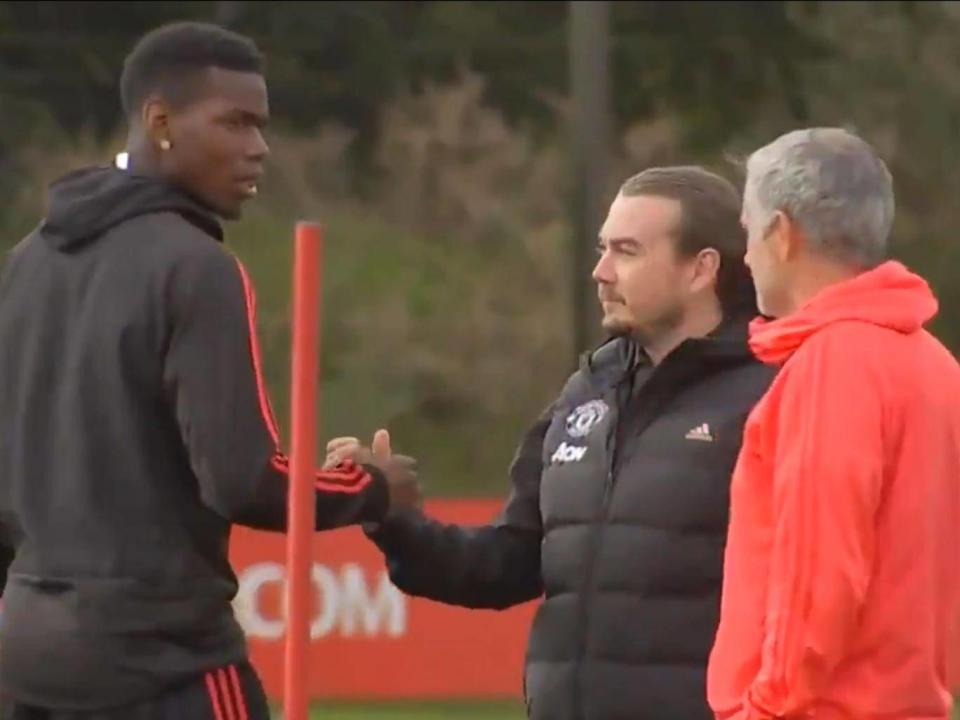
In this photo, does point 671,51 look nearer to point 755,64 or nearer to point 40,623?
point 755,64

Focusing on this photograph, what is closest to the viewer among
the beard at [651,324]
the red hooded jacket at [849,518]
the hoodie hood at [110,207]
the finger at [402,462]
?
the red hooded jacket at [849,518]

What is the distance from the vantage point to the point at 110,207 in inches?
168

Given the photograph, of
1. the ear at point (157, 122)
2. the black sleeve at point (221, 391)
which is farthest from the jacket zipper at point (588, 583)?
the ear at point (157, 122)

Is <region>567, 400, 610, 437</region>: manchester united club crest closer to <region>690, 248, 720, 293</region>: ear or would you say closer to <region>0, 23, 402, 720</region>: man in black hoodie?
<region>690, 248, 720, 293</region>: ear

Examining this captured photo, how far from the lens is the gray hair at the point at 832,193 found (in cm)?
374

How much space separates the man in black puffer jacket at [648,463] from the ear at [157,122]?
2.09 feet

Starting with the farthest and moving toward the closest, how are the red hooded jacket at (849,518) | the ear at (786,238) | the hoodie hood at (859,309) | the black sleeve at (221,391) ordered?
the black sleeve at (221,391), the ear at (786,238), the hoodie hood at (859,309), the red hooded jacket at (849,518)

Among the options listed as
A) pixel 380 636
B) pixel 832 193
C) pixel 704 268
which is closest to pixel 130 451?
pixel 704 268

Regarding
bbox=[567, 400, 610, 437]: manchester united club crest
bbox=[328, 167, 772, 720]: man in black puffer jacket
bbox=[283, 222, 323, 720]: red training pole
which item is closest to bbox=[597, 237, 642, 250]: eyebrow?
bbox=[328, 167, 772, 720]: man in black puffer jacket

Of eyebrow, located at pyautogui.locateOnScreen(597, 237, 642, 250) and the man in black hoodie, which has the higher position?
eyebrow, located at pyautogui.locateOnScreen(597, 237, 642, 250)

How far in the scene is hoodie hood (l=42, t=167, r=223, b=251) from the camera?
4262 millimetres

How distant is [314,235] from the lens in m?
3.74

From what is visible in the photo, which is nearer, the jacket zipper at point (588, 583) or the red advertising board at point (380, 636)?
the jacket zipper at point (588, 583)

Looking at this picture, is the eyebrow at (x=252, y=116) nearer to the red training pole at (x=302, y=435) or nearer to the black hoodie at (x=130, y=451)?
the black hoodie at (x=130, y=451)
